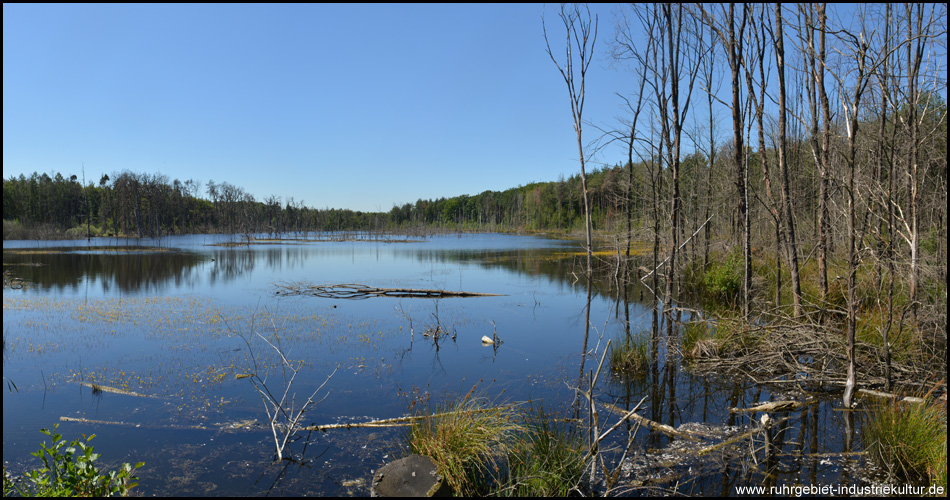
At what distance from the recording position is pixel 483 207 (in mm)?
134375

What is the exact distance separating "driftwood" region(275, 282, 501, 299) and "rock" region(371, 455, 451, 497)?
14.9 metres

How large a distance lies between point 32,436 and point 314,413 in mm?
3968

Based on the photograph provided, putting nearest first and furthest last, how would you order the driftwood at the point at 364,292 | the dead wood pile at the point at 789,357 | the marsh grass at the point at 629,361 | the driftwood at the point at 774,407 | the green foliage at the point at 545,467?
the green foliage at the point at 545,467, the driftwood at the point at 774,407, the dead wood pile at the point at 789,357, the marsh grass at the point at 629,361, the driftwood at the point at 364,292

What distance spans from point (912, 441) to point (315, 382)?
920cm

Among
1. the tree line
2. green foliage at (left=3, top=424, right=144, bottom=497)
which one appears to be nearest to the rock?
green foliage at (left=3, top=424, right=144, bottom=497)

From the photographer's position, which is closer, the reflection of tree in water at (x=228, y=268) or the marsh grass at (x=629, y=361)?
the marsh grass at (x=629, y=361)

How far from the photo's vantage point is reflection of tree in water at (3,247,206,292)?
2392 cm

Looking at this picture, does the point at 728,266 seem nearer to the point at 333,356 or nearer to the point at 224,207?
the point at 333,356

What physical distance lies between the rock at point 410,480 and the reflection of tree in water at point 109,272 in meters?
21.3

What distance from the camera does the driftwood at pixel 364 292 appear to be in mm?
21016

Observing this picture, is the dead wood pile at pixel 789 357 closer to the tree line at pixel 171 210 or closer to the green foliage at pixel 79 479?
the green foliage at pixel 79 479

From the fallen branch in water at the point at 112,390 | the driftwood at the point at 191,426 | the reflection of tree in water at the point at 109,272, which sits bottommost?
the driftwood at the point at 191,426

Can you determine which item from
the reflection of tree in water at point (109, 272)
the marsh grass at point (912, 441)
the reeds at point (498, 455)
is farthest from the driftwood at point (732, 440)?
the reflection of tree in water at point (109, 272)

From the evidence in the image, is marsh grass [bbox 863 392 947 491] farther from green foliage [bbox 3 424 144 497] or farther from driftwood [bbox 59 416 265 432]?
driftwood [bbox 59 416 265 432]
